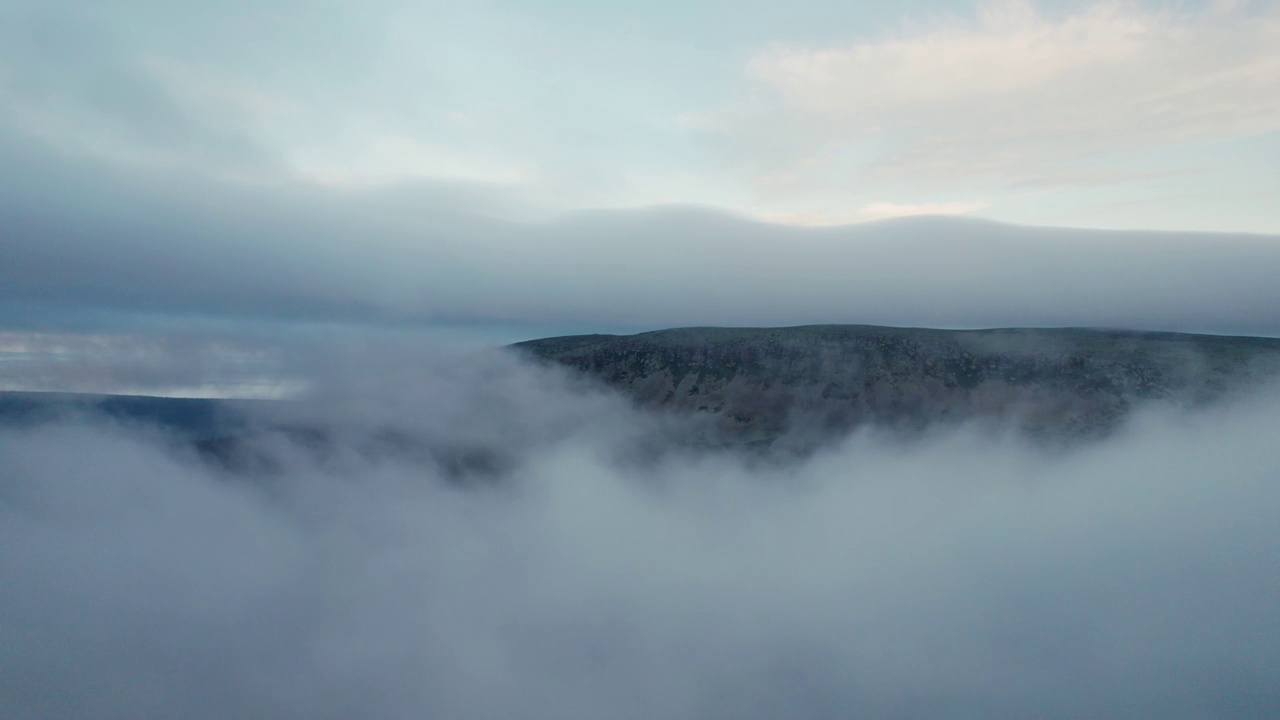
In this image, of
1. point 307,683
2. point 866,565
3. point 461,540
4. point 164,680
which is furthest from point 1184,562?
point 164,680

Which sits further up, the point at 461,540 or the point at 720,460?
the point at 720,460

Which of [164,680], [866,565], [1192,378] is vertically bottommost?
[164,680]

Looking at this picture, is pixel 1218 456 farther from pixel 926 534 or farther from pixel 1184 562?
pixel 926 534

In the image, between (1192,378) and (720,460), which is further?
(720,460)

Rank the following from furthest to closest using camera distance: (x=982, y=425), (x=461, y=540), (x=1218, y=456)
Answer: (x=461, y=540)
(x=1218, y=456)
(x=982, y=425)


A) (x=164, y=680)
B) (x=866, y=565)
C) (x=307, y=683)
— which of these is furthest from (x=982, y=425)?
(x=164, y=680)

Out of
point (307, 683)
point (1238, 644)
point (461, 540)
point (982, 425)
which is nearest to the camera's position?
point (1238, 644)

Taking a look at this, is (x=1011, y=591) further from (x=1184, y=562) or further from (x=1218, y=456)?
(x=1218, y=456)
